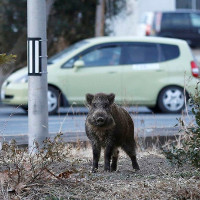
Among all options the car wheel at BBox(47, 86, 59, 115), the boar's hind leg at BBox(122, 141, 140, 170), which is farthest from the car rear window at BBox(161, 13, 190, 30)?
the boar's hind leg at BBox(122, 141, 140, 170)

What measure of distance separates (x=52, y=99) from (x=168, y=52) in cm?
295

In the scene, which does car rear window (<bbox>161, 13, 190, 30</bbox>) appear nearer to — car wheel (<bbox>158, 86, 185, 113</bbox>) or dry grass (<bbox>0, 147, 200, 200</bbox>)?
car wheel (<bbox>158, 86, 185, 113</bbox>)

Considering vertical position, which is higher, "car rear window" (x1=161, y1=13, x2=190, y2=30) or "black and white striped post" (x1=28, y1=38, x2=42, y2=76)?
"car rear window" (x1=161, y1=13, x2=190, y2=30)

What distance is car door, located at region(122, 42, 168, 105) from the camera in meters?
15.5

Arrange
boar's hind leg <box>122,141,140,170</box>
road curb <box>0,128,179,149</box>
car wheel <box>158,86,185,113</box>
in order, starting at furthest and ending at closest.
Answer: car wheel <box>158,86,185,113</box>, road curb <box>0,128,179,149</box>, boar's hind leg <box>122,141,140,170</box>

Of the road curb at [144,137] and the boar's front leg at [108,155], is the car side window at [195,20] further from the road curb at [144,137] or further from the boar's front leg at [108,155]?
the boar's front leg at [108,155]

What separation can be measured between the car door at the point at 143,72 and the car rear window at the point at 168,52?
0.40 feet

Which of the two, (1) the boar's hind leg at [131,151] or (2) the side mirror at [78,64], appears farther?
(2) the side mirror at [78,64]

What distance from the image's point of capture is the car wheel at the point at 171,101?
51.8 ft

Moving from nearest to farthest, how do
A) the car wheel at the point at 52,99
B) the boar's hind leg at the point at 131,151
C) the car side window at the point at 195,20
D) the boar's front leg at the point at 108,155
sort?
the boar's front leg at the point at 108,155, the boar's hind leg at the point at 131,151, the car wheel at the point at 52,99, the car side window at the point at 195,20

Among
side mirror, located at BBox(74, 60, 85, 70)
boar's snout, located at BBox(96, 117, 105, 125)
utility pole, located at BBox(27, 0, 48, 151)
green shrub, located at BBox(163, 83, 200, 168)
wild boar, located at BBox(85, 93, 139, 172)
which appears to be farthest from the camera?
side mirror, located at BBox(74, 60, 85, 70)

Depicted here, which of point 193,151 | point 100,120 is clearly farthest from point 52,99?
Answer: point 193,151

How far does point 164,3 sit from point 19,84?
2189cm

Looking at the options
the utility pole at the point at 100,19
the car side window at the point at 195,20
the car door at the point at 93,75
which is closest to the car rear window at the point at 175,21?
the car side window at the point at 195,20
